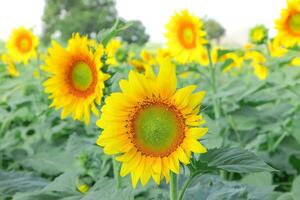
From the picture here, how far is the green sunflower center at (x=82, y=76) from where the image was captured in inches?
54.4

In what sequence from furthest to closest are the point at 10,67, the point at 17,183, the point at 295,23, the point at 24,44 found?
the point at 10,67
the point at 24,44
the point at 295,23
the point at 17,183

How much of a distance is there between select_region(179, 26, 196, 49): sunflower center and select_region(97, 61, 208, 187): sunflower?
56.3 inches

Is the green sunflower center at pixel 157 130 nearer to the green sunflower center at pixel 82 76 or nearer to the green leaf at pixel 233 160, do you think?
the green leaf at pixel 233 160

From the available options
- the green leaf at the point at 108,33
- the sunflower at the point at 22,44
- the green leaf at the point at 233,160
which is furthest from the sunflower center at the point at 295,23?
the sunflower at the point at 22,44

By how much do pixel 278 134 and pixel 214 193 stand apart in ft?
3.89

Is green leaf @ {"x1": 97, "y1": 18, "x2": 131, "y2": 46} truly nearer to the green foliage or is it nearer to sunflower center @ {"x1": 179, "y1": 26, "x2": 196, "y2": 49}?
Result: sunflower center @ {"x1": 179, "y1": 26, "x2": 196, "y2": 49}

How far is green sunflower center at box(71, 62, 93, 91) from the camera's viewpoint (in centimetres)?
138

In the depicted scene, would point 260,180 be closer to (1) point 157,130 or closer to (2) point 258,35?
(1) point 157,130

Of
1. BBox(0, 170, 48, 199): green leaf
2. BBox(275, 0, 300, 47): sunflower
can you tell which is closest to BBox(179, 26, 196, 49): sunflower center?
BBox(275, 0, 300, 47): sunflower

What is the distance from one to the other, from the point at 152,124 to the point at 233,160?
6.4 inches

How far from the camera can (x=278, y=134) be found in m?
2.36

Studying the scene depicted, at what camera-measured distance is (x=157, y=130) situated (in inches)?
41.4

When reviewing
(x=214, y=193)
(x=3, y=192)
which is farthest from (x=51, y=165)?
(x=214, y=193)

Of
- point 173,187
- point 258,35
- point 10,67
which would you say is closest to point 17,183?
point 173,187
